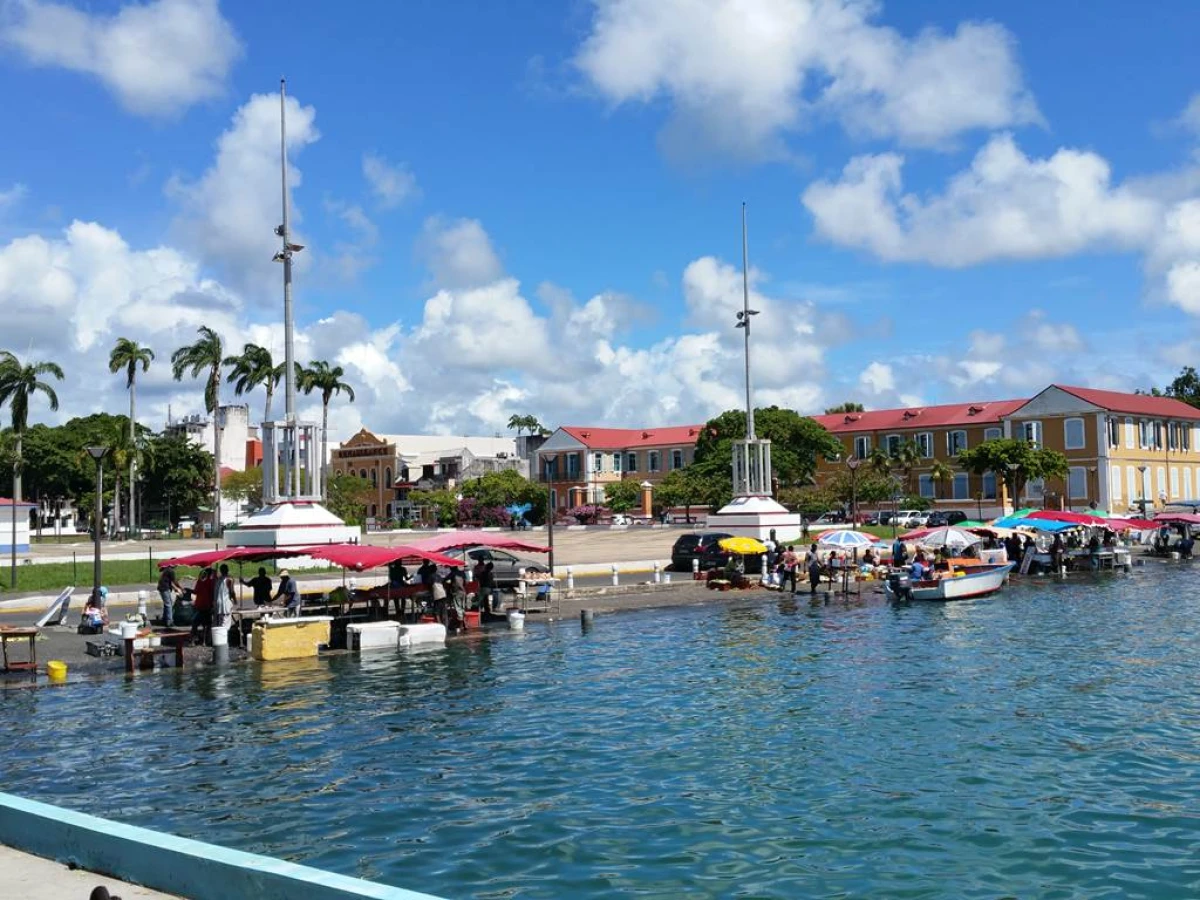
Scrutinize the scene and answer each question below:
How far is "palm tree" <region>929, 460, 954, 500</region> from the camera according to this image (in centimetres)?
8994

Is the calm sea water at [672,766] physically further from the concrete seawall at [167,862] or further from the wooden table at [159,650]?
the concrete seawall at [167,862]

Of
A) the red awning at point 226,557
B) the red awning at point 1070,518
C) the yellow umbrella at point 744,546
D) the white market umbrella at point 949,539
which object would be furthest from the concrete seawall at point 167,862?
the red awning at point 1070,518

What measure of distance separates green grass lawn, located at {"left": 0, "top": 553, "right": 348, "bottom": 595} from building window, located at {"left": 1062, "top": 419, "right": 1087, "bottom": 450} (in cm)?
6354

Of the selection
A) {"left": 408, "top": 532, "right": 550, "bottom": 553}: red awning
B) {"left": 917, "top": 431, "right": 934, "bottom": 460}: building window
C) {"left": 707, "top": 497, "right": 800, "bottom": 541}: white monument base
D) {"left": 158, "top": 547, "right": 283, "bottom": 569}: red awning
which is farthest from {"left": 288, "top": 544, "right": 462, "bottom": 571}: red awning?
{"left": 917, "top": 431, "right": 934, "bottom": 460}: building window

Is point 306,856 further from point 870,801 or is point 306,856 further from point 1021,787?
point 1021,787

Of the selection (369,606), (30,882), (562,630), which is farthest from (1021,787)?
(369,606)

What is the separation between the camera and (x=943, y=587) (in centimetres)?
3553

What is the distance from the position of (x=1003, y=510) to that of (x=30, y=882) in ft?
271

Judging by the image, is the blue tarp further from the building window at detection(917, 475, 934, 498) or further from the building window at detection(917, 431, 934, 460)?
the building window at detection(917, 431, 934, 460)

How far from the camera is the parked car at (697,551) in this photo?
146 ft

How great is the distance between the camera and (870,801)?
1279 centimetres

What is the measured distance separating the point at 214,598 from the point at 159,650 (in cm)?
224

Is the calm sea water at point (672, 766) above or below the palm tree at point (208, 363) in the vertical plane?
below

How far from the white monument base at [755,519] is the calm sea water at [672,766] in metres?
24.7
